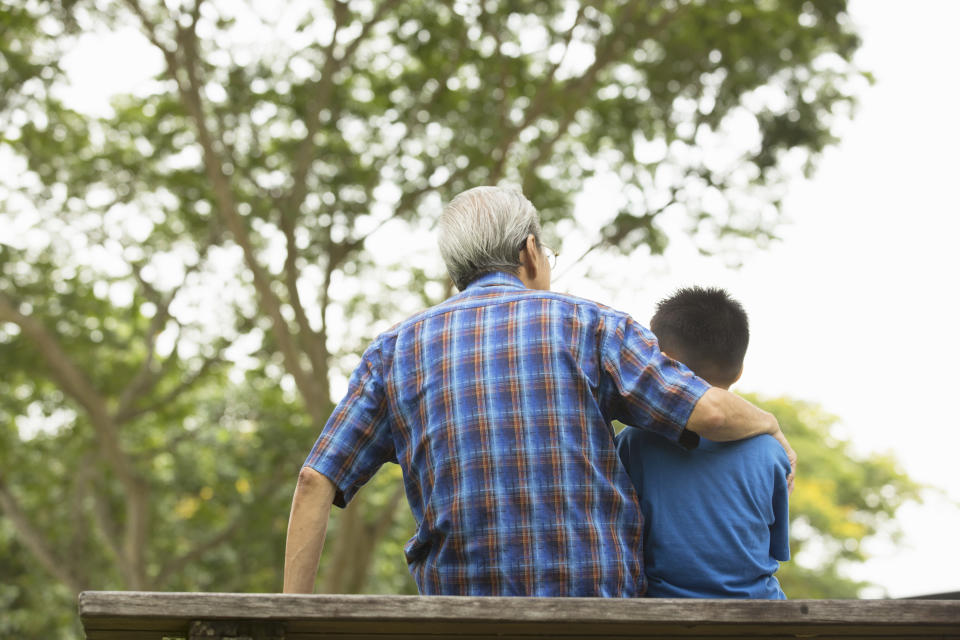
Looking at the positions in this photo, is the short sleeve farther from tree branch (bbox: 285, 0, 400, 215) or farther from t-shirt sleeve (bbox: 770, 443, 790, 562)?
tree branch (bbox: 285, 0, 400, 215)

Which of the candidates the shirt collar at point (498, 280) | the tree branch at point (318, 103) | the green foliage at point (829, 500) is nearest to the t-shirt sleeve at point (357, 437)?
the shirt collar at point (498, 280)

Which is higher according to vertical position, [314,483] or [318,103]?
[318,103]

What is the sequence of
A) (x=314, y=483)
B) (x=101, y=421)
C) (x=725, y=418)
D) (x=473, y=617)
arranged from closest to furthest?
(x=473, y=617)
(x=725, y=418)
(x=314, y=483)
(x=101, y=421)

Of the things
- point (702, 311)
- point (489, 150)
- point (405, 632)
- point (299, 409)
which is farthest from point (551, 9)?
point (405, 632)

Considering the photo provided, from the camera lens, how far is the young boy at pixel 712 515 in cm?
209

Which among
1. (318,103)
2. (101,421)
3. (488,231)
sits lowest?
(488,231)

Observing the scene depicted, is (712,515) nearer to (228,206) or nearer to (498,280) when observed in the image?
(498,280)

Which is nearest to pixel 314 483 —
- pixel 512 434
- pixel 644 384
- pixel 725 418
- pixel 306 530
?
pixel 306 530

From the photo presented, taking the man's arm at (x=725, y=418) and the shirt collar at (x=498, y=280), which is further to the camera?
the shirt collar at (x=498, y=280)

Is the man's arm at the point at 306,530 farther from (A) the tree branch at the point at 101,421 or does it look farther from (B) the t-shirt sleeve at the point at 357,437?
(A) the tree branch at the point at 101,421

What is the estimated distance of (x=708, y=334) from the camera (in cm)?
235

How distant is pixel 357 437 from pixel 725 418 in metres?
0.70

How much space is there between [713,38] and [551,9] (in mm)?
1281

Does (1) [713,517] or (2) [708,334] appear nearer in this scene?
(1) [713,517]
